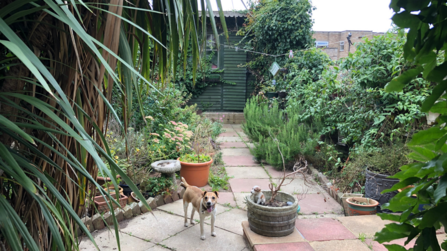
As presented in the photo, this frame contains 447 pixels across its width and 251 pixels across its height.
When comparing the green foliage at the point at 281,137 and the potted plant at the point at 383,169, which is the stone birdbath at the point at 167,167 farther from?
the potted plant at the point at 383,169

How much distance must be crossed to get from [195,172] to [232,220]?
3.51ft

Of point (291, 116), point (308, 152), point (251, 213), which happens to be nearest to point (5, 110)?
point (251, 213)

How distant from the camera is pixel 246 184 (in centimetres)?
429

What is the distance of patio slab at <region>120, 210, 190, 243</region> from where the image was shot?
2819mm

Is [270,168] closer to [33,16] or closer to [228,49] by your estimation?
[33,16]

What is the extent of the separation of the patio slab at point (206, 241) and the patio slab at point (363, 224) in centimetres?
101

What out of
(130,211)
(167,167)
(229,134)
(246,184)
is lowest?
(229,134)

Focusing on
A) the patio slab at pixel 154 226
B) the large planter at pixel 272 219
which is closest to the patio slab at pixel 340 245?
the large planter at pixel 272 219

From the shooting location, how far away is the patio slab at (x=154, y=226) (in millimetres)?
2819

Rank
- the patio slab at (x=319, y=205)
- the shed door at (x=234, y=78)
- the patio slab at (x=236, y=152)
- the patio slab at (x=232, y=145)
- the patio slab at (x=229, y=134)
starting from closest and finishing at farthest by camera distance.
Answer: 1. the patio slab at (x=319, y=205)
2. the patio slab at (x=236, y=152)
3. the patio slab at (x=232, y=145)
4. the patio slab at (x=229, y=134)
5. the shed door at (x=234, y=78)

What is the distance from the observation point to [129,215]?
10.4 ft

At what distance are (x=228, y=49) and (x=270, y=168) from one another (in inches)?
236

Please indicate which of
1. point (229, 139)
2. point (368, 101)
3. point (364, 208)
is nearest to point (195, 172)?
point (364, 208)

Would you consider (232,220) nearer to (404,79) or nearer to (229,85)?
(404,79)
